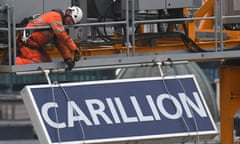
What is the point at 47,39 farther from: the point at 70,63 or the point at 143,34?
the point at 143,34

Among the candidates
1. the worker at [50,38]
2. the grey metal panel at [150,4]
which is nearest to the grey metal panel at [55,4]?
the worker at [50,38]

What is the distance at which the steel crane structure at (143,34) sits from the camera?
62.1 feet

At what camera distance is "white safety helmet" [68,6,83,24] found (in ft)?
61.7

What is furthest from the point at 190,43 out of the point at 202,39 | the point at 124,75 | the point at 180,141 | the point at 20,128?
the point at 20,128

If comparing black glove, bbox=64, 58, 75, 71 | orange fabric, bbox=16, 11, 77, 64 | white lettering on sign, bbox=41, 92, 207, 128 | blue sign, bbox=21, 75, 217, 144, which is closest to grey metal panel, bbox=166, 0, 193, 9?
blue sign, bbox=21, 75, 217, 144

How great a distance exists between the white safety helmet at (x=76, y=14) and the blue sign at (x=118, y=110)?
1231 millimetres

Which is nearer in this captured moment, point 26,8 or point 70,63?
point 70,63

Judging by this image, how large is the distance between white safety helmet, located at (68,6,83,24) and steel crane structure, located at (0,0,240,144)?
0.12m

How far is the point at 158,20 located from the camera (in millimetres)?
19281

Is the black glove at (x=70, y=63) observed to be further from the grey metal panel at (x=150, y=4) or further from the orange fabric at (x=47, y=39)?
the grey metal panel at (x=150, y=4)

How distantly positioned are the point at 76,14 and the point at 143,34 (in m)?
1.76

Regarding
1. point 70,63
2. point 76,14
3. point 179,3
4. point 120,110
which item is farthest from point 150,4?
point 120,110

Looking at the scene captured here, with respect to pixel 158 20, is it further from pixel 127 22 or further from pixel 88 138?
pixel 88 138

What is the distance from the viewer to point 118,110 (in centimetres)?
1836
